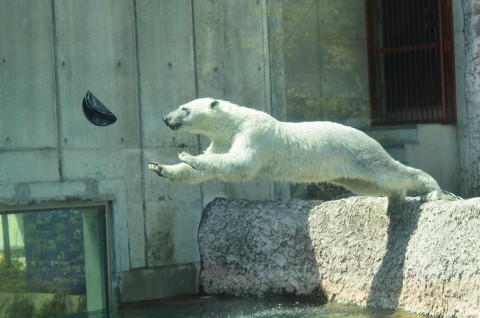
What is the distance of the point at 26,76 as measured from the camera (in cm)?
811

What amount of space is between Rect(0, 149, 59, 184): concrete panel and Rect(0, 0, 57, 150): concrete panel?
69 mm

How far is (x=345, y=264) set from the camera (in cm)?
789

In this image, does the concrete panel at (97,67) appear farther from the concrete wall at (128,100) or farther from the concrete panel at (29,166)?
the concrete panel at (29,166)

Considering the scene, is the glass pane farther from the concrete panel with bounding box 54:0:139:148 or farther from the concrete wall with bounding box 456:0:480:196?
the concrete wall with bounding box 456:0:480:196

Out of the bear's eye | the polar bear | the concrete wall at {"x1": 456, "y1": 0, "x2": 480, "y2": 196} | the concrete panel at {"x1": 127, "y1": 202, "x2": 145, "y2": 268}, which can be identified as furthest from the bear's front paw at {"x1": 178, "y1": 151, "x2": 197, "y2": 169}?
the concrete wall at {"x1": 456, "y1": 0, "x2": 480, "y2": 196}

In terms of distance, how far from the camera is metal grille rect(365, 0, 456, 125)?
10788 mm

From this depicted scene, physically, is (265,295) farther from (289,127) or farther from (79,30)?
(79,30)

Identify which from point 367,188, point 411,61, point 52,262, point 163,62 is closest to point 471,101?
point 411,61

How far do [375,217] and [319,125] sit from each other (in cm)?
93

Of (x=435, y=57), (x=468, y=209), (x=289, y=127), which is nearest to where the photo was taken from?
(x=468, y=209)

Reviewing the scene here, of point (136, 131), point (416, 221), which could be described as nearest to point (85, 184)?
point (136, 131)

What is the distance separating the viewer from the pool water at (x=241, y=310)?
24.0 ft

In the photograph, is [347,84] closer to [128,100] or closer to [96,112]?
[128,100]

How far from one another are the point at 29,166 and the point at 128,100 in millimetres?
1236
